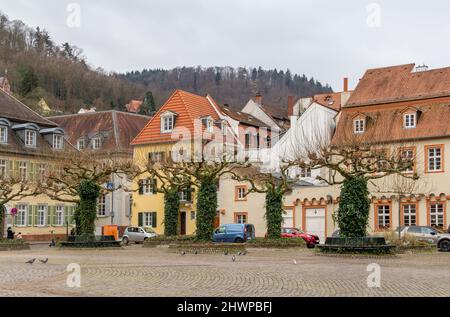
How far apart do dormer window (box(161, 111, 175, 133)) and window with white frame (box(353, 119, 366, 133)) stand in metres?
16.6

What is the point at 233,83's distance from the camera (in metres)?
115

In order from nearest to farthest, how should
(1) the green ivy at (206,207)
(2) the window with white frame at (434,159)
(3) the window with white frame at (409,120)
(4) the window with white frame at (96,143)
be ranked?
(1) the green ivy at (206,207)
(2) the window with white frame at (434,159)
(3) the window with white frame at (409,120)
(4) the window with white frame at (96,143)

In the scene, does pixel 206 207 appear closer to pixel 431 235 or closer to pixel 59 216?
pixel 431 235

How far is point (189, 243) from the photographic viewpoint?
118 feet

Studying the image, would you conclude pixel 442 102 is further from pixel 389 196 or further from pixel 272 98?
pixel 272 98

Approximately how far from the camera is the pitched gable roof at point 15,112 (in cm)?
5809

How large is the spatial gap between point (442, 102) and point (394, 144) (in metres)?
4.51

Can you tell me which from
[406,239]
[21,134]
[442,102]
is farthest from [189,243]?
[21,134]

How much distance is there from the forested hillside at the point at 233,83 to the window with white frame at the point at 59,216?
46.7m

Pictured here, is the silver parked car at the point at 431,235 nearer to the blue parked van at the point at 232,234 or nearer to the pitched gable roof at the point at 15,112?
the blue parked van at the point at 232,234

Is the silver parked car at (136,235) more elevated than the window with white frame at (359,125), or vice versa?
the window with white frame at (359,125)

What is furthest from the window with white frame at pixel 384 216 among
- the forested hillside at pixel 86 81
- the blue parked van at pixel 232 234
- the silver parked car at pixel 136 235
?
the forested hillside at pixel 86 81

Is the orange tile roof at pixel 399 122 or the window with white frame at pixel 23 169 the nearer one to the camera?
the orange tile roof at pixel 399 122

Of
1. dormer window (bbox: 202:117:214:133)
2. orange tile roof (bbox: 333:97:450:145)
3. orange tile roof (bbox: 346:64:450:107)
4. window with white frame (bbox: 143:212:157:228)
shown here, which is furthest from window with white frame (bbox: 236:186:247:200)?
orange tile roof (bbox: 346:64:450:107)
